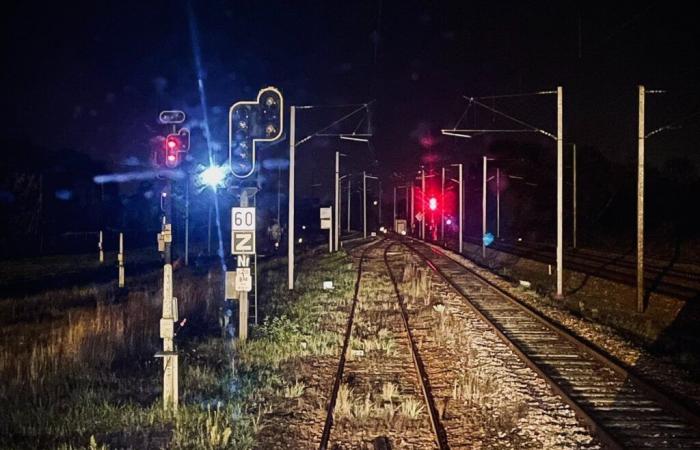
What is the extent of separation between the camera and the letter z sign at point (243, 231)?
1568 centimetres

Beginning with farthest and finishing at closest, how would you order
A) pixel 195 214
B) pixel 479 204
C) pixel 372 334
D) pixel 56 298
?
pixel 479 204 < pixel 195 214 < pixel 56 298 < pixel 372 334

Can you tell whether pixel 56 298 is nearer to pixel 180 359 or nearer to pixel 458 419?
pixel 180 359

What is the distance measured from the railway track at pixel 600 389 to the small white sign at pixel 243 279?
574cm

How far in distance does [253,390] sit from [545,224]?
272 ft

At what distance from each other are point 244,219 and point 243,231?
0.25 meters

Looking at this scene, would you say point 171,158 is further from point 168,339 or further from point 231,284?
point 231,284

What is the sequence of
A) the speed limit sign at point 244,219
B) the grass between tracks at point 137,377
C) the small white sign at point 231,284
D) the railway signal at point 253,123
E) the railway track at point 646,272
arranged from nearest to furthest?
the grass between tracks at point 137,377 < the railway signal at point 253,123 < the speed limit sign at point 244,219 < the small white sign at point 231,284 < the railway track at point 646,272

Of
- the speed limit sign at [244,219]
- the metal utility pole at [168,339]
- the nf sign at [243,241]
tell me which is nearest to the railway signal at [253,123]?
the speed limit sign at [244,219]

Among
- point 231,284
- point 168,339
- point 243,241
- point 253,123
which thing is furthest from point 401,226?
point 168,339

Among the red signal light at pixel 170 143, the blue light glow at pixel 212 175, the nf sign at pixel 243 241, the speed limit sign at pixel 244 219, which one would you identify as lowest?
the nf sign at pixel 243 241

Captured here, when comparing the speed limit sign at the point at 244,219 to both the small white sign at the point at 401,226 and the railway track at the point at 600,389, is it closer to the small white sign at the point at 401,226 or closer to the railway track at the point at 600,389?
the railway track at the point at 600,389

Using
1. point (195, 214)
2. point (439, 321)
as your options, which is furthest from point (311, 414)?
point (195, 214)

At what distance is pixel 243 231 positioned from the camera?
51.6 ft

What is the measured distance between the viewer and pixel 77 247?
2633 inches
